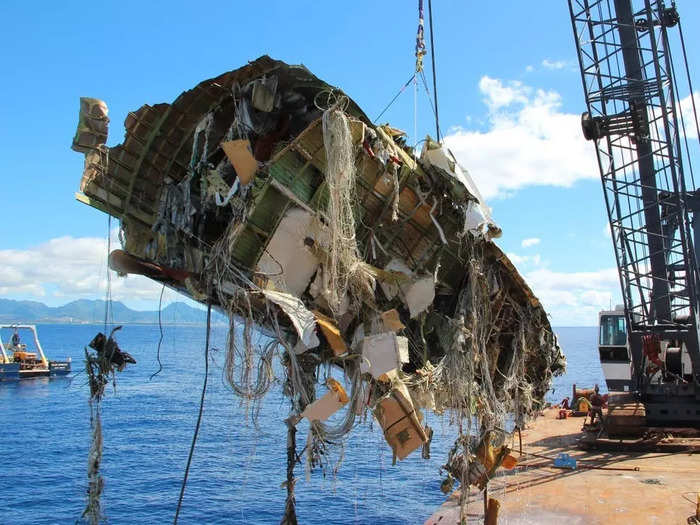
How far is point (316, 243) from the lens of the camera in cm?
1079

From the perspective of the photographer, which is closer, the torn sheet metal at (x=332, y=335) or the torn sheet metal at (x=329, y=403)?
the torn sheet metal at (x=329, y=403)

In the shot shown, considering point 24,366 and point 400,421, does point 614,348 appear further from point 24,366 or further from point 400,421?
point 24,366

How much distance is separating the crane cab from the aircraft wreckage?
A: 19.1m

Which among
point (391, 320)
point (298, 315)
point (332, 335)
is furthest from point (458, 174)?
point (298, 315)

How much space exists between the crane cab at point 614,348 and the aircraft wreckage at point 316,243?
19.1 metres

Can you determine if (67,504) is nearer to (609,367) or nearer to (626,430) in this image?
(626,430)

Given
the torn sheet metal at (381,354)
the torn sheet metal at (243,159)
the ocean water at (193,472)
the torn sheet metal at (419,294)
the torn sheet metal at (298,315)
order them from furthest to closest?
the ocean water at (193,472), the torn sheet metal at (419,294), the torn sheet metal at (381,354), the torn sheet metal at (243,159), the torn sheet metal at (298,315)

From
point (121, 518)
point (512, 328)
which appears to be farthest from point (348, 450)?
point (512, 328)

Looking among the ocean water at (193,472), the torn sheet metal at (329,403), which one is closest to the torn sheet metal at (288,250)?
the torn sheet metal at (329,403)

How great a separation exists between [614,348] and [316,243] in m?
24.4

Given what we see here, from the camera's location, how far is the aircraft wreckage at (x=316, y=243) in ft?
34.4

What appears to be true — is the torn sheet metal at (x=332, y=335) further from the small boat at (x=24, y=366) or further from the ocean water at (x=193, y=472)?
the small boat at (x=24, y=366)

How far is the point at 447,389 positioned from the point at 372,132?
17.6ft

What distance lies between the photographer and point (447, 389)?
1237 centimetres
